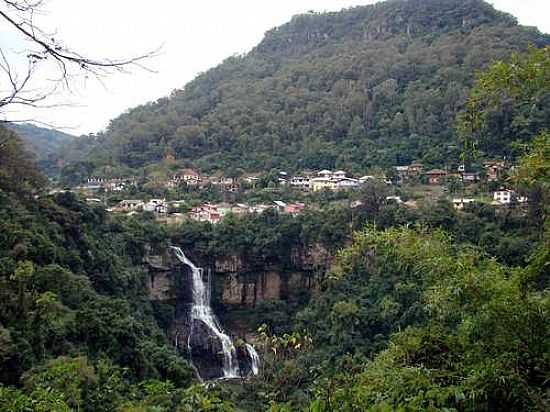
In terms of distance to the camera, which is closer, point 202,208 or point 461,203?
point 461,203

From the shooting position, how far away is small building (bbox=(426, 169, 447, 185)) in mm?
23906

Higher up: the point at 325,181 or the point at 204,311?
the point at 325,181

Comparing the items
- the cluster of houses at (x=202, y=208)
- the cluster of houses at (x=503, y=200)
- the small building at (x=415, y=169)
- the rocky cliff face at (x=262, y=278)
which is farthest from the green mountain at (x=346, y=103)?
the rocky cliff face at (x=262, y=278)

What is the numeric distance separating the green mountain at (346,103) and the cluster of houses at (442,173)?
1.31 meters

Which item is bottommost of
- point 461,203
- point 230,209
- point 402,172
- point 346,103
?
point 230,209

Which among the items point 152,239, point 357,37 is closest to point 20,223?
point 152,239

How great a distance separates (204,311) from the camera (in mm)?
18344

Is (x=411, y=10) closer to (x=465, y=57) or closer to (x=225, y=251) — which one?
(x=465, y=57)

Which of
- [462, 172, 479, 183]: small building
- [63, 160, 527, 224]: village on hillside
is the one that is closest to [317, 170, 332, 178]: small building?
[63, 160, 527, 224]: village on hillside

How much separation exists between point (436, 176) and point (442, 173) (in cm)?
29

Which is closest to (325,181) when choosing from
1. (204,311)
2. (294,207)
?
(294,207)

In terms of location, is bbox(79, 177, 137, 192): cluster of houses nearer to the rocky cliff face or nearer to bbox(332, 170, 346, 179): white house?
the rocky cliff face

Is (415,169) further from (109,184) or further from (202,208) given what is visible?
(109,184)

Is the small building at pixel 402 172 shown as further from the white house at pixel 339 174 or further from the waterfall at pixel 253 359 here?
the waterfall at pixel 253 359
